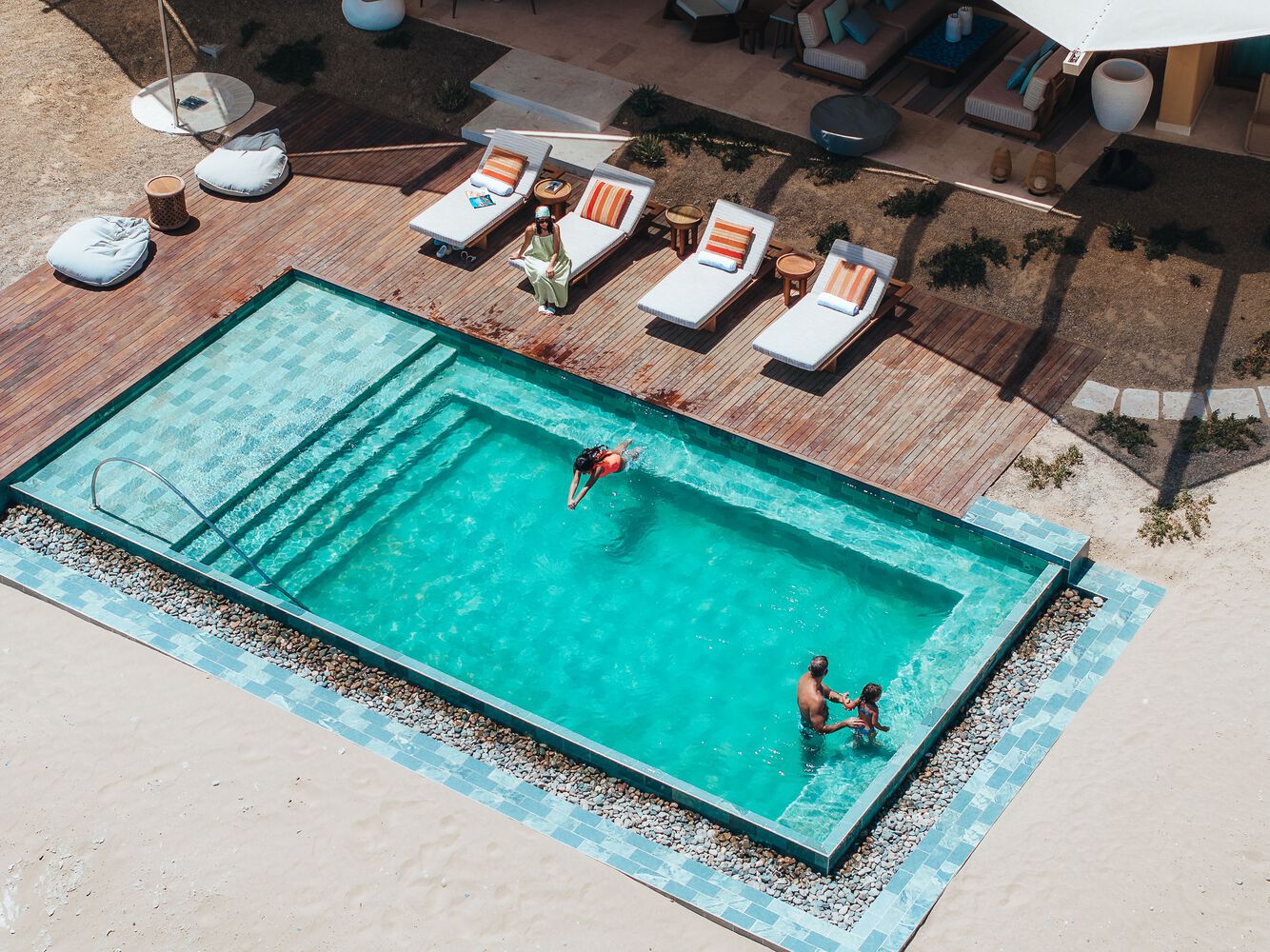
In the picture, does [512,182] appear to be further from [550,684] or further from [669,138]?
[550,684]

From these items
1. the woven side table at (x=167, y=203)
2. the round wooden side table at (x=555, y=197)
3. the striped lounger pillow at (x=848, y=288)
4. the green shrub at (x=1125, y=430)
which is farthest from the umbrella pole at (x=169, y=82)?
the green shrub at (x=1125, y=430)

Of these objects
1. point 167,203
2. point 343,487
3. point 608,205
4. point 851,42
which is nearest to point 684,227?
point 608,205

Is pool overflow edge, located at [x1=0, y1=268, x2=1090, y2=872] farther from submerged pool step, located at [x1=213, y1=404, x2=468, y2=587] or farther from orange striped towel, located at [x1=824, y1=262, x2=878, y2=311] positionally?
orange striped towel, located at [x1=824, y1=262, x2=878, y2=311]

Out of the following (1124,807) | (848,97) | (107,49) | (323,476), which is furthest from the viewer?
(107,49)

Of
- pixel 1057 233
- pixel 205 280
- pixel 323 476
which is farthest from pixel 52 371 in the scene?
pixel 1057 233

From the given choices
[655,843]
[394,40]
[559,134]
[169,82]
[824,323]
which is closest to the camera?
[655,843]

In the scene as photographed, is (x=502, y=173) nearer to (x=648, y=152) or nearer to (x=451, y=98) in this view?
(x=648, y=152)

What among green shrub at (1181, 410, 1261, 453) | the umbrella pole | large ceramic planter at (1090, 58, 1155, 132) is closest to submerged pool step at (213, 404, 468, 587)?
the umbrella pole
